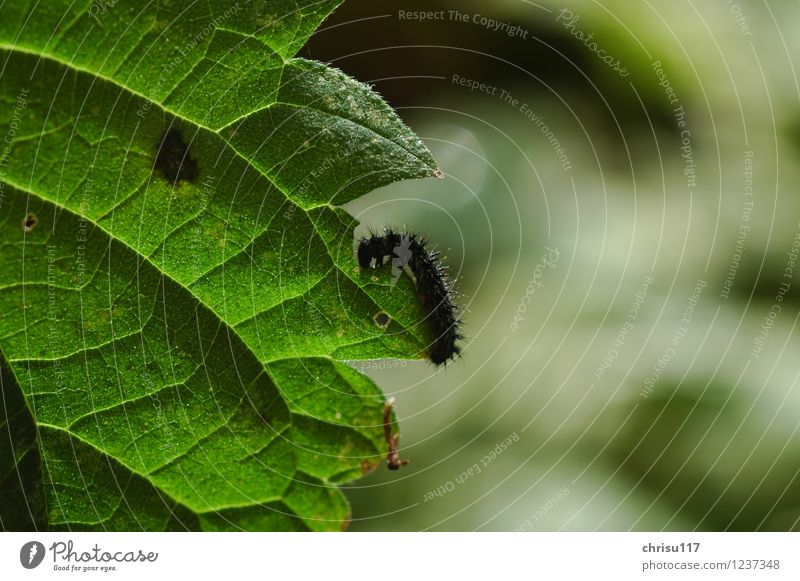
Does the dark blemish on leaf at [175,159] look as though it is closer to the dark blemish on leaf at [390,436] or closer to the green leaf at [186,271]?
the green leaf at [186,271]

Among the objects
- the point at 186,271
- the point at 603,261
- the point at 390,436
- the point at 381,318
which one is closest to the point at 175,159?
the point at 186,271

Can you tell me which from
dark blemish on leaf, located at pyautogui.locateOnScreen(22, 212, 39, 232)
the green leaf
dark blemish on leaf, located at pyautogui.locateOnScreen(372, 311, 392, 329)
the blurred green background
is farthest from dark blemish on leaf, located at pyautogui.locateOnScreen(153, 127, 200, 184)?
the blurred green background

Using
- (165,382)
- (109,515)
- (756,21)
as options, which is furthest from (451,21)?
(109,515)

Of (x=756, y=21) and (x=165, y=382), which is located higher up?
(x=756, y=21)

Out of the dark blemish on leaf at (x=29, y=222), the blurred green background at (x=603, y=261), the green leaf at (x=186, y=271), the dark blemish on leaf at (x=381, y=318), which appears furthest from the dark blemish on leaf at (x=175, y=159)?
the blurred green background at (x=603, y=261)

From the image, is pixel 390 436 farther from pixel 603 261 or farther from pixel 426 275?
pixel 603 261
